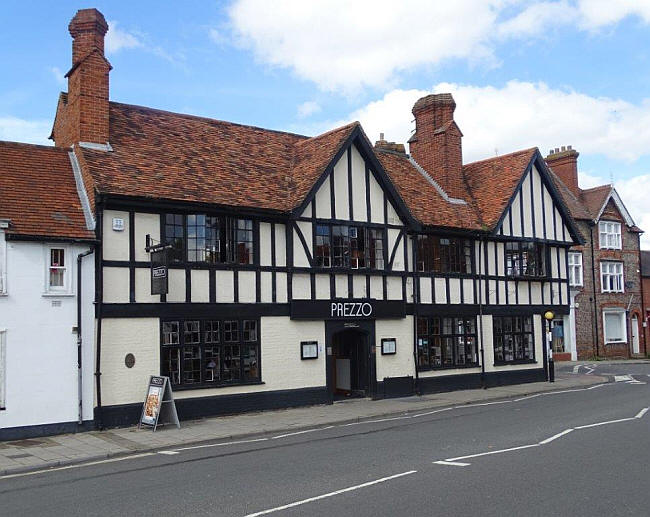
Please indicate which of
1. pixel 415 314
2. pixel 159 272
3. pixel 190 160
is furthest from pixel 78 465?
pixel 415 314

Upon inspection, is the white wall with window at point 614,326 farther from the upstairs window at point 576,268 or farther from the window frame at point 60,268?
the window frame at point 60,268

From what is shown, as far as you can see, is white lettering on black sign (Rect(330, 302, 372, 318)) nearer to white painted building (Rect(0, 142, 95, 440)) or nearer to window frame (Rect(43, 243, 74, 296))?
white painted building (Rect(0, 142, 95, 440))

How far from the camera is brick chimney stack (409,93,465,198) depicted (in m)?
26.1

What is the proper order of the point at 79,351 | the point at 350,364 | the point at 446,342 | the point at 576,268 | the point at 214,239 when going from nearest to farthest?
the point at 79,351 < the point at 214,239 < the point at 350,364 < the point at 446,342 < the point at 576,268

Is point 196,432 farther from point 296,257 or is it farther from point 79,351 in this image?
point 296,257

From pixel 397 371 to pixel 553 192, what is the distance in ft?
34.3

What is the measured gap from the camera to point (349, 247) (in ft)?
68.7

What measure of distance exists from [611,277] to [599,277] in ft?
4.56

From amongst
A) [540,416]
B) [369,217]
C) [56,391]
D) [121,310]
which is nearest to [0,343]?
[56,391]

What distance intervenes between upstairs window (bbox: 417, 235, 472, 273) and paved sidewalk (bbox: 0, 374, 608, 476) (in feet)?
14.5

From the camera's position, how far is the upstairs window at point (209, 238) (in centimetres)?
1759

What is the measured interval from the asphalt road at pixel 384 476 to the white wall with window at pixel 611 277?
2876 cm

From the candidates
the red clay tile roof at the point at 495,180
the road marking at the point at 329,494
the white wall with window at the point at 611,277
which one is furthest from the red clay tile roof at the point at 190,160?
the white wall with window at the point at 611,277

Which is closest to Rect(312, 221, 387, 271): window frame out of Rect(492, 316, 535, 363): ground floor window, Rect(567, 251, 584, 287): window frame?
Rect(492, 316, 535, 363): ground floor window
